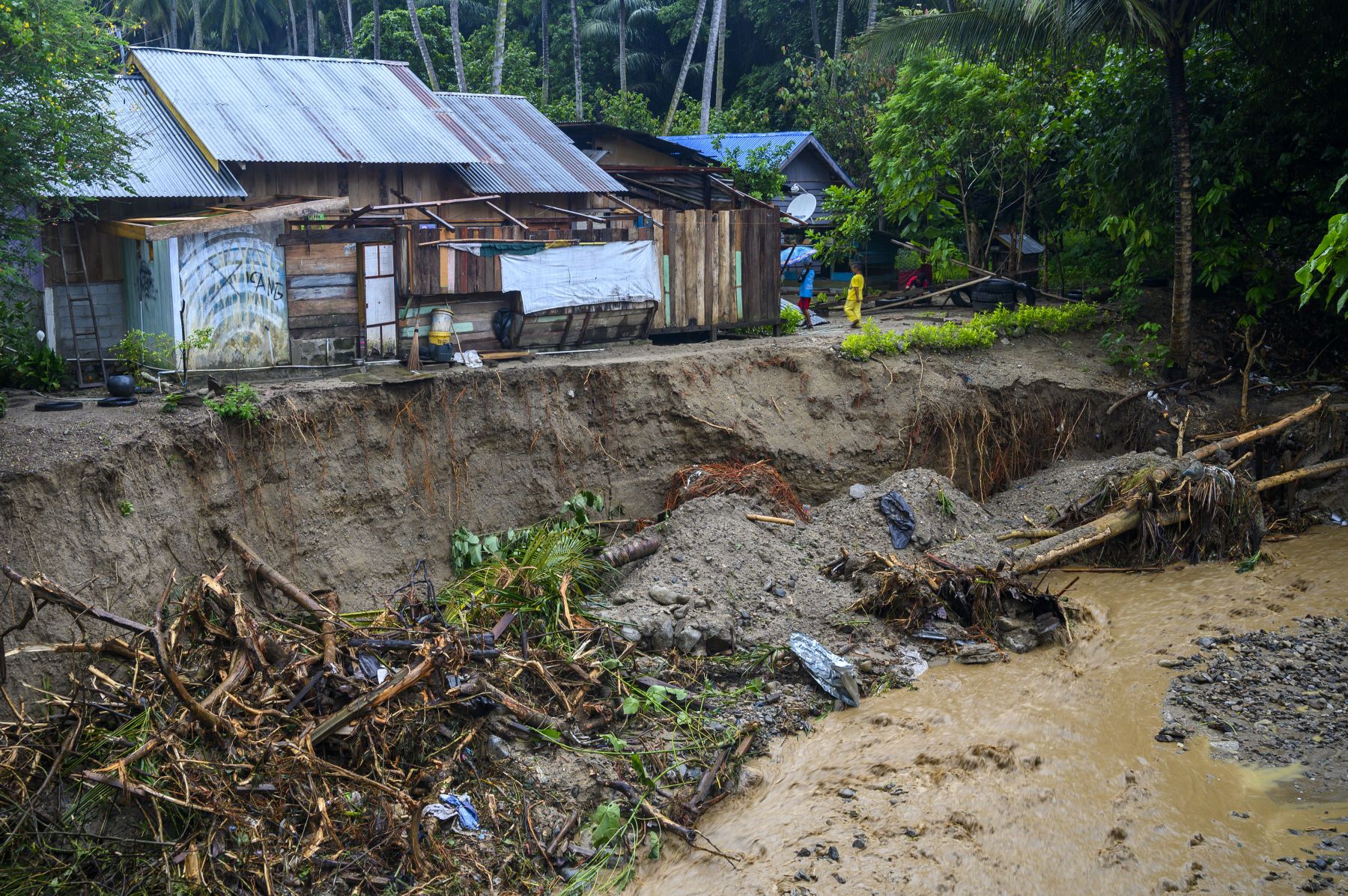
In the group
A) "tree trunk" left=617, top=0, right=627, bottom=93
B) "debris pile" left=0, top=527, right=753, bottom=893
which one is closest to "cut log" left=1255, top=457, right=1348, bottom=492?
"debris pile" left=0, top=527, right=753, bottom=893

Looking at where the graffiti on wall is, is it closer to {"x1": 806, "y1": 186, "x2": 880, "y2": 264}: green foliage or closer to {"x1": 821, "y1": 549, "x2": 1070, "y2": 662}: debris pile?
{"x1": 821, "y1": 549, "x2": 1070, "y2": 662}: debris pile

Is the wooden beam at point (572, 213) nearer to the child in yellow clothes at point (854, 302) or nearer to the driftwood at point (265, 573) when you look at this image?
the child in yellow clothes at point (854, 302)

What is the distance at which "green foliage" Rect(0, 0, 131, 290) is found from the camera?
9.82 m

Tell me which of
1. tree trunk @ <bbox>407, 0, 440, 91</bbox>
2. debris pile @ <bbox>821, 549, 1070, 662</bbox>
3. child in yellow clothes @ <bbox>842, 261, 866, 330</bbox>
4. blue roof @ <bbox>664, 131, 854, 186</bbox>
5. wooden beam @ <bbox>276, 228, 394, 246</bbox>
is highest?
tree trunk @ <bbox>407, 0, 440, 91</bbox>

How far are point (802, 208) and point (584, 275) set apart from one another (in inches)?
298

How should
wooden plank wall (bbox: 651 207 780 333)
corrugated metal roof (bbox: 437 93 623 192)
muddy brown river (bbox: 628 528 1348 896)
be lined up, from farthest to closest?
corrugated metal roof (bbox: 437 93 623 192), wooden plank wall (bbox: 651 207 780 333), muddy brown river (bbox: 628 528 1348 896)

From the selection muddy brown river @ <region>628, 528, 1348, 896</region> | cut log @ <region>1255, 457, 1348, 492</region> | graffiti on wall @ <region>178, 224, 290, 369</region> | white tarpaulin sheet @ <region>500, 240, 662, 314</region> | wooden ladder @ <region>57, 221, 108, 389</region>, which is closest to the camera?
muddy brown river @ <region>628, 528, 1348, 896</region>

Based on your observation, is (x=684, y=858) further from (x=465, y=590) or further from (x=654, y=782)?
(x=465, y=590)

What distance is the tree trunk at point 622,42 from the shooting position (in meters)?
34.6

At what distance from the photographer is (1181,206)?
16047mm

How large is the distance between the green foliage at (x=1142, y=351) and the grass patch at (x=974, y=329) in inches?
30.8

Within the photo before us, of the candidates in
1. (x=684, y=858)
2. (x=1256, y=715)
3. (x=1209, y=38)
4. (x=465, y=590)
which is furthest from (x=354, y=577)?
(x=1209, y=38)

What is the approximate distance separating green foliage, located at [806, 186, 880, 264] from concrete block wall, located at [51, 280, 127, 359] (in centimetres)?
1353

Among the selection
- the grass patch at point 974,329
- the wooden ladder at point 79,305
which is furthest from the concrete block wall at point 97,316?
the grass patch at point 974,329
